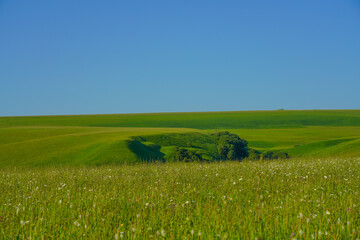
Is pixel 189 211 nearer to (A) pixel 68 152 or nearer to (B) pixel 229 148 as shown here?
(A) pixel 68 152

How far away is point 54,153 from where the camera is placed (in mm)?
32469

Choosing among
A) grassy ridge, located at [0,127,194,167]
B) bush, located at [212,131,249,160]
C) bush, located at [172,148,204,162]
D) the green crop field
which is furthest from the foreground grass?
bush, located at [212,131,249,160]

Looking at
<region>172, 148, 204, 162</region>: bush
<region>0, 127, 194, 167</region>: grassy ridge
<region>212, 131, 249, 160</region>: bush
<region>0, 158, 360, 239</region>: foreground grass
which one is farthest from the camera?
<region>212, 131, 249, 160</region>: bush

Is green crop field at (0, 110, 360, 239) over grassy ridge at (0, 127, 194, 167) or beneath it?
over

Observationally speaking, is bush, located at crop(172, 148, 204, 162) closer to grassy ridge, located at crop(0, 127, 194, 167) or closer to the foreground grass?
grassy ridge, located at crop(0, 127, 194, 167)

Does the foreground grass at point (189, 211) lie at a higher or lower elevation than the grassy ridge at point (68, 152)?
higher

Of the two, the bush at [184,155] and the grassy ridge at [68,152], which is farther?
the bush at [184,155]

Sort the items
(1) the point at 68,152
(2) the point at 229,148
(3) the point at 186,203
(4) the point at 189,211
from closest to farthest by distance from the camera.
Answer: (4) the point at 189,211 → (3) the point at 186,203 → (1) the point at 68,152 → (2) the point at 229,148

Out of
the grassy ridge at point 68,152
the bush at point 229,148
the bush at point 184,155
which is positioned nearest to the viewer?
the grassy ridge at point 68,152

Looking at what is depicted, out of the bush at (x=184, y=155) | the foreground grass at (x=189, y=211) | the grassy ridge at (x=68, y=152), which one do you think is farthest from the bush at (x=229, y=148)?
the foreground grass at (x=189, y=211)

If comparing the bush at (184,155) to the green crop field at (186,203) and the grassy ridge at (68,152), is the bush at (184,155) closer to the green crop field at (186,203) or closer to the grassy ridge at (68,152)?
the grassy ridge at (68,152)

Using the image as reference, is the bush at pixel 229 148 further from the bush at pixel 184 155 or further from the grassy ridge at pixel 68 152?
the grassy ridge at pixel 68 152

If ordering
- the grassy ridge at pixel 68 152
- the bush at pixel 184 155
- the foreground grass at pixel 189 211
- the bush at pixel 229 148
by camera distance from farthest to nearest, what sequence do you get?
1. the bush at pixel 229 148
2. the bush at pixel 184 155
3. the grassy ridge at pixel 68 152
4. the foreground grass at pixel 189 211

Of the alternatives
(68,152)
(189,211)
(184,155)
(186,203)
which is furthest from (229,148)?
(189,211)
